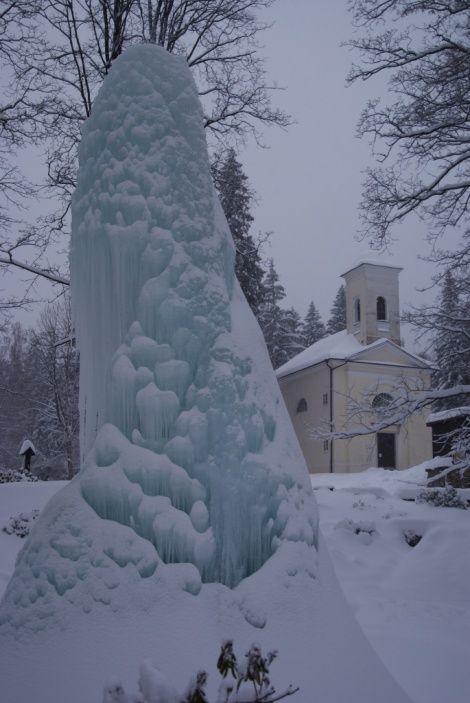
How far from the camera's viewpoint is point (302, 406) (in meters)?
34.1

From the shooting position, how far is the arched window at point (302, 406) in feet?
110

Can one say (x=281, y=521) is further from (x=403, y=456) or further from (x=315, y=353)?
(x=315, y=353)

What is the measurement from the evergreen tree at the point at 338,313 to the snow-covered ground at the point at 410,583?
35073 mm

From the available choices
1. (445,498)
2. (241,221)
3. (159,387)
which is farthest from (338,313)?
(159,387)

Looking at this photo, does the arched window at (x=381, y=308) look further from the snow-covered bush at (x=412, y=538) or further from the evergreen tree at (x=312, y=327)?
the snow-covered bush at (x=412, y=538)

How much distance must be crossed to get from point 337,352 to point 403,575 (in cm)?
2262

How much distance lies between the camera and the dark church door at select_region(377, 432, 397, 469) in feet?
98.3

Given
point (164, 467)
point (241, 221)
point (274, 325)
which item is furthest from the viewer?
point (274, 325)

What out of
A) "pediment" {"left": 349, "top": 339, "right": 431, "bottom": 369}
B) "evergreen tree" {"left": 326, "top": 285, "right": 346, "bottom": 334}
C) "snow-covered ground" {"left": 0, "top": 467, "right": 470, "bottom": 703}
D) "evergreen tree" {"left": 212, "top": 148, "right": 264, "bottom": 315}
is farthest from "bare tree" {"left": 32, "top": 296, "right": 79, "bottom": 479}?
"evergreen tree" {"left": 326, "top": 285, "right": 346, "bottom": 334}

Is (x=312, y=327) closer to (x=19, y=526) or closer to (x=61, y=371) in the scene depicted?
(x=61, y=371)

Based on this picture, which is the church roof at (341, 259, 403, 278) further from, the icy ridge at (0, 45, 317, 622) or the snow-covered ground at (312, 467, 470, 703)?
the icy ridge at (0, 45, 317, 622)

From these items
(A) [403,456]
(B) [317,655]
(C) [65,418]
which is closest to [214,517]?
(B) [317,655]

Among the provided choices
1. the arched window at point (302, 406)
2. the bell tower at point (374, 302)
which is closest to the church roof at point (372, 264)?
the bell tower at point (374, 302)

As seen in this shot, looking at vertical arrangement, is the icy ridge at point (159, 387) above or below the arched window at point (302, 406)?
above
